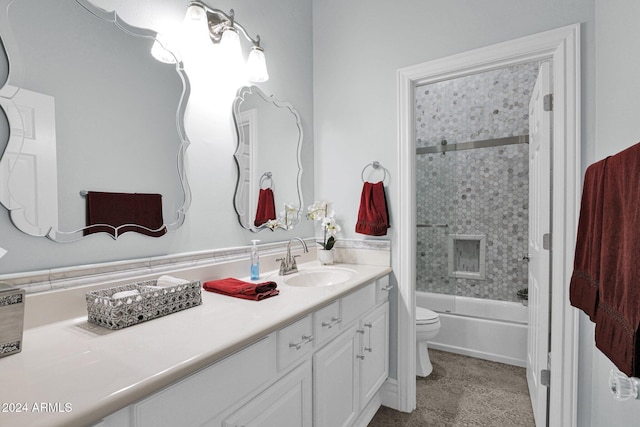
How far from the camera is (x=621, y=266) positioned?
816mm

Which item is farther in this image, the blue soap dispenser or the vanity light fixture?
the blue soap dispenser

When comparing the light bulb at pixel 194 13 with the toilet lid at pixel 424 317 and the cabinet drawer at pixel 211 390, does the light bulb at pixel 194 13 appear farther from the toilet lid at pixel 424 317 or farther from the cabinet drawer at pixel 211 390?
the toilet lid at pixel 424 317

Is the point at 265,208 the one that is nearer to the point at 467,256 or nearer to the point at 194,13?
the point at 194,13

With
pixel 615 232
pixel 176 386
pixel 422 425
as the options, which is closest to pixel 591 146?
pixel 615 232

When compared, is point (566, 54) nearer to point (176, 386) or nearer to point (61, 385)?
point (176, 386)

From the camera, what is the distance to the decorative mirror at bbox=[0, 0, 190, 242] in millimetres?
1013

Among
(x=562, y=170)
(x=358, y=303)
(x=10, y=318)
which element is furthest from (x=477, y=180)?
(x=10, y=318)

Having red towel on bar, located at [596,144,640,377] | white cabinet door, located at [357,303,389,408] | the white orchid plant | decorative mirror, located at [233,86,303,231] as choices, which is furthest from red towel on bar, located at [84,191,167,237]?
red towel on bar, located at [596,144,640,377]

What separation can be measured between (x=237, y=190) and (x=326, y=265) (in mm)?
781

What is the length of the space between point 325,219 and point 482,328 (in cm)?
168

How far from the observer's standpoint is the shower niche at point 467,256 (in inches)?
124

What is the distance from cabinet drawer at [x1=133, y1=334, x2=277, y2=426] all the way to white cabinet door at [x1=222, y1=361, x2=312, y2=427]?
5 cm

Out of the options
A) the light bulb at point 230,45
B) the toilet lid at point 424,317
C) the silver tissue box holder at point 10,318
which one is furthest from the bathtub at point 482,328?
the silver tissue box holder at point 10,318

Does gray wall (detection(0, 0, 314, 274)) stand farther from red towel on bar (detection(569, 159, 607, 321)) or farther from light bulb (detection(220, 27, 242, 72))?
red towel on bar (detection(569, 159, 607, 321))
